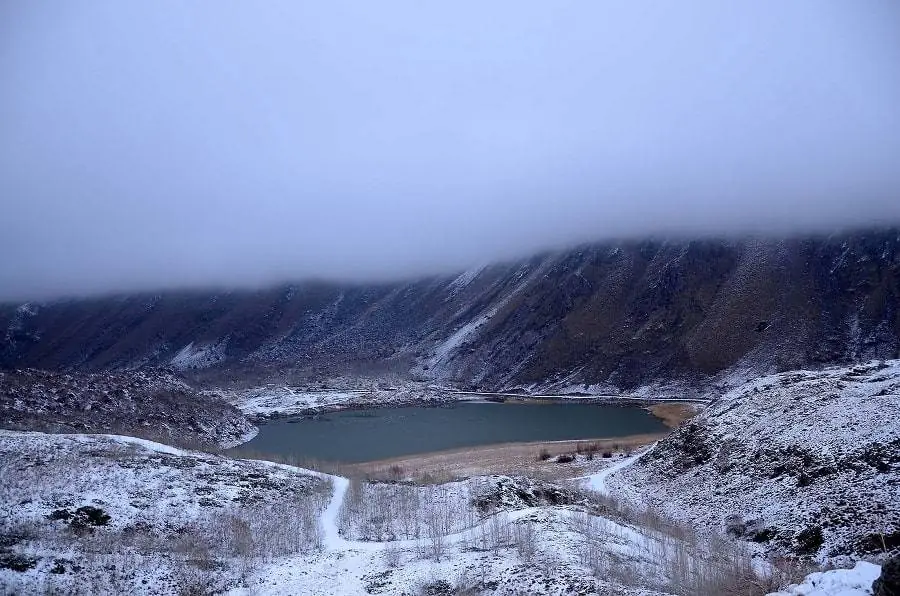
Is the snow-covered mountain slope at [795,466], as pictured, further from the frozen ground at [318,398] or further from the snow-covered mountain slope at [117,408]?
the frozen ground at [318,398]

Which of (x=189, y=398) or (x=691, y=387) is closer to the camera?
(x=189, y=398)

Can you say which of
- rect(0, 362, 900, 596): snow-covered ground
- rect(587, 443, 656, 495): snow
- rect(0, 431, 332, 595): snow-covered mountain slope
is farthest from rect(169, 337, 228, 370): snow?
rect(587, 443, 656, 495): snow

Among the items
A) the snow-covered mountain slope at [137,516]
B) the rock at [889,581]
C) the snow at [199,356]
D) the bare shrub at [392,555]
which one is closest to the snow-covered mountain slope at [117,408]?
the snow-covered mountain slope at [137,516]

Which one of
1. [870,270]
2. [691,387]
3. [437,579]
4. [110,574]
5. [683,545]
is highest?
[870,270]

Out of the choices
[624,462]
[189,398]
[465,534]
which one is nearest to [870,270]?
[624,462]

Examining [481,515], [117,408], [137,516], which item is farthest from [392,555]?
[117,408]

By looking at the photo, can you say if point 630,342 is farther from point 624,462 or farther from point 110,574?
point 110,574

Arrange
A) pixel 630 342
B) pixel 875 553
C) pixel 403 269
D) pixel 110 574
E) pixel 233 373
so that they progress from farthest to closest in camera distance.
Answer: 1. pixel 403 269
2. pixel 233 373
3. pixel 630 342
4. pixel 875 553
5. pixel 110 574
